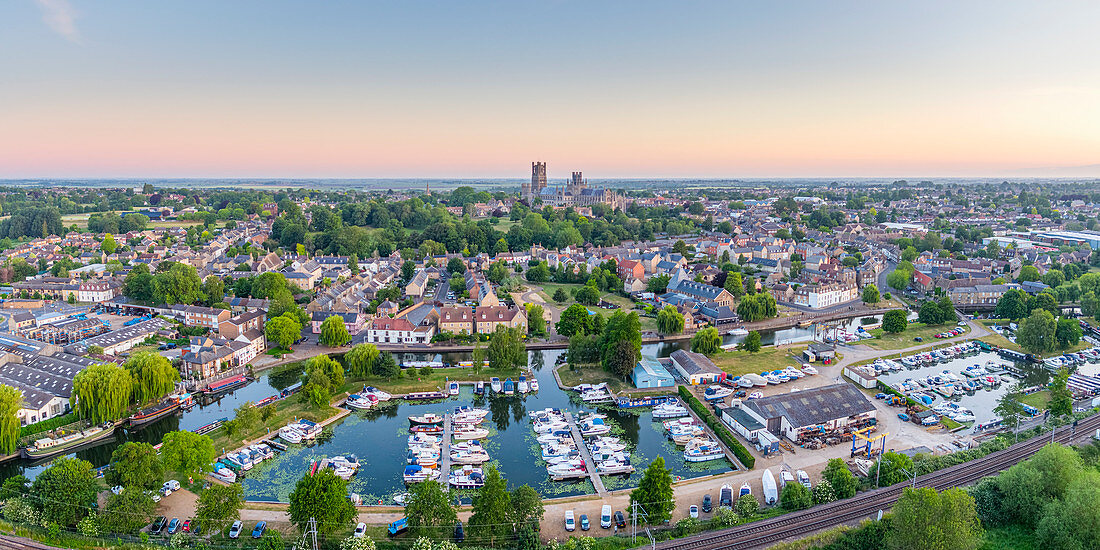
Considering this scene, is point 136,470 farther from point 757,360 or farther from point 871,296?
point 871,296

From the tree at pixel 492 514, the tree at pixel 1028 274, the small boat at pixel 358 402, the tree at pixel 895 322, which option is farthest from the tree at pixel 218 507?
the tree at pixel 1028 274

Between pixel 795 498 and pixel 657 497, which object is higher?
pixel 657 497

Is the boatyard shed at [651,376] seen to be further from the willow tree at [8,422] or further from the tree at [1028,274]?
the tree at [1028,274]

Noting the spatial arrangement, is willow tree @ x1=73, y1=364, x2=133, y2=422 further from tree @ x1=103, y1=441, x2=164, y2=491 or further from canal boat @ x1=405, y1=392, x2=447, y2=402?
canal boat @ x1=405, y1=392, x2=447, y2=402

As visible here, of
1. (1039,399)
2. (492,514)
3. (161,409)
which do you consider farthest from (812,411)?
(161,409)

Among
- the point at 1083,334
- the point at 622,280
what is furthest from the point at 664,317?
the point at 1083,334

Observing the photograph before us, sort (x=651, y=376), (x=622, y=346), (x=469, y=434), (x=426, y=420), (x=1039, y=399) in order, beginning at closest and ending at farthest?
1. (x=469, y=434)
2. (x=426, y=420)
3. (x=1039, y=399)
4. (x=651, y=376)
5. (x=622, y=346)

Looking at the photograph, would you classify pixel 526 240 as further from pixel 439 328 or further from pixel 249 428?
pixel 249 428
